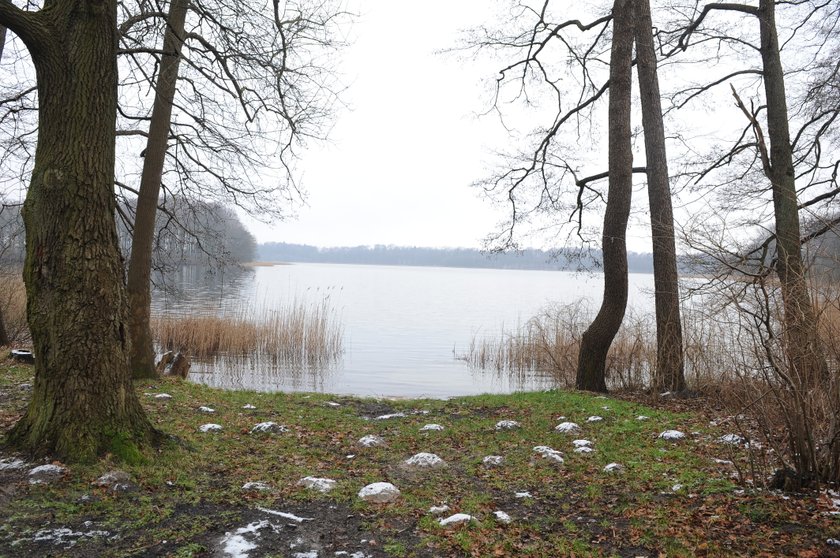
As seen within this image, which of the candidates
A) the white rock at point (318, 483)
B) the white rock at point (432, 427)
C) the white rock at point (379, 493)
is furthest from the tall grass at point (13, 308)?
the white rock at point (379, 493)

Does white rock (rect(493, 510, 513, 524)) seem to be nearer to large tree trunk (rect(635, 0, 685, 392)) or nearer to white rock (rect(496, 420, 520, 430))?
white rock (rect(496, 420, 520, 430))

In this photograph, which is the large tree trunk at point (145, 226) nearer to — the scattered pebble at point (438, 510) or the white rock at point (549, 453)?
the white rock at point (549, 453)

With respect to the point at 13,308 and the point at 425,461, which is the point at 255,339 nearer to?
the point at 13,308

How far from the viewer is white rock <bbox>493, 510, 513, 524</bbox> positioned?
367 centimetres

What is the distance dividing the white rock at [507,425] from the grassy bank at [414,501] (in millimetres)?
223

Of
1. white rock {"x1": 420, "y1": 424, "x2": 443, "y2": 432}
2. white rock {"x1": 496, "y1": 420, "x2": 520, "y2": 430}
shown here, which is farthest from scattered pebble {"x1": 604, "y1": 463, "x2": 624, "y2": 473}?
white rock {"x1": 420, "y1": 424, "x2": 443, "y2": 432}

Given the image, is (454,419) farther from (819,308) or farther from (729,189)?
(729,189)

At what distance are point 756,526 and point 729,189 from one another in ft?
24.9

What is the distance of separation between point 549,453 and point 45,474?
12.8 ft

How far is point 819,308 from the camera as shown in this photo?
405 cm

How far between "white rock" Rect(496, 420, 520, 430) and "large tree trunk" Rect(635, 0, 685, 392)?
308 centimetres

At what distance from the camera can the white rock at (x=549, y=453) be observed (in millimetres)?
5004

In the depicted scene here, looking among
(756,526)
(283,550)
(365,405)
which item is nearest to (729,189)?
(365,405)

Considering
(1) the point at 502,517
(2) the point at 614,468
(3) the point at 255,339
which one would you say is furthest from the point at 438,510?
(3) the point at 255,339
